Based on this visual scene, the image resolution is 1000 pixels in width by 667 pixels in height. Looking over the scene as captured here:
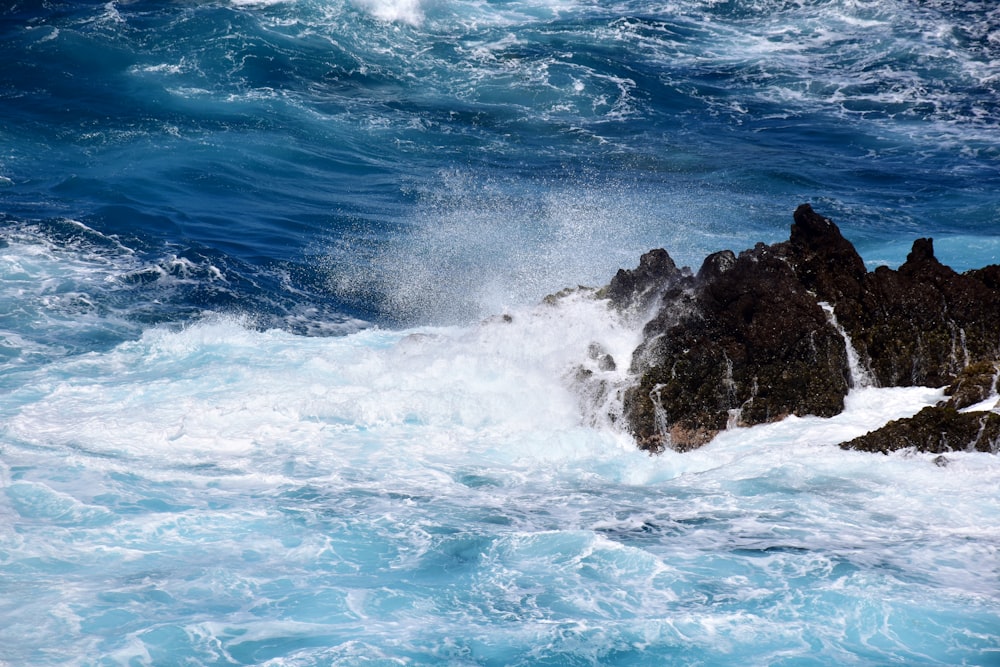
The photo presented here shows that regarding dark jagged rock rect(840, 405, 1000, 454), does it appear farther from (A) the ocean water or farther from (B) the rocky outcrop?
(A) the ocean water

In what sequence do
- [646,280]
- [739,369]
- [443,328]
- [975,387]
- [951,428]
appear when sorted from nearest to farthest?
1. [951,428]
2. [975,387]
3. [739,369]
4. [646,280]
5. [443,328]

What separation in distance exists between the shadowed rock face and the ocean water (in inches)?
12.2

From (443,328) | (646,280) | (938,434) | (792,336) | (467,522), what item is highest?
(646,280)

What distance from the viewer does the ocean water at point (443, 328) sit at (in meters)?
8.14

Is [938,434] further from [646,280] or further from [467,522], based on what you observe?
[467,522]

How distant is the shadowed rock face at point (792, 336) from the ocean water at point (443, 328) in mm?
310

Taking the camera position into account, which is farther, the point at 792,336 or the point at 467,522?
the point at 792,336

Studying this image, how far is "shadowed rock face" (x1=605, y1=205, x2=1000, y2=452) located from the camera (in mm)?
11414

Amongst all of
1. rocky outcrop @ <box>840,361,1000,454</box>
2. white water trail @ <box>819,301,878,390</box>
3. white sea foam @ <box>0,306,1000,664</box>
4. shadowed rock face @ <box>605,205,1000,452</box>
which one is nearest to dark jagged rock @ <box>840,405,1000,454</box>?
rocky outcrop @ <box>840,361,1000,454</box>

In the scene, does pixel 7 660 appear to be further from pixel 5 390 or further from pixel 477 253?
pixel 477 253

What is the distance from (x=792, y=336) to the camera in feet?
37.6

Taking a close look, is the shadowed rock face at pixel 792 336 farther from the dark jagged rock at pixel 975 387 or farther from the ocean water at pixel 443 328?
the dark jagged rock at pixel 975 387

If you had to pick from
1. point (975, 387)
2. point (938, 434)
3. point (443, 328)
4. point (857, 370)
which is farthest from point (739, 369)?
point (443, 328)

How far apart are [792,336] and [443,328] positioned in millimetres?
6510
